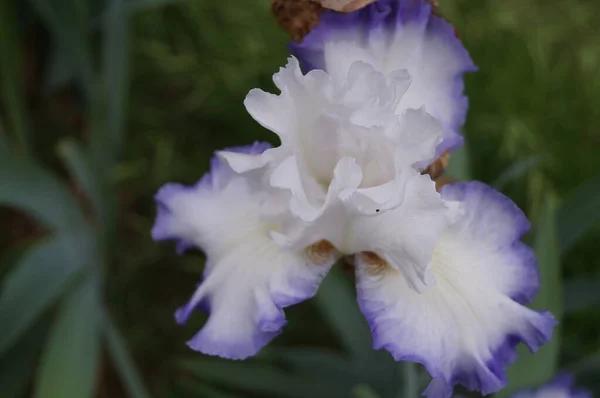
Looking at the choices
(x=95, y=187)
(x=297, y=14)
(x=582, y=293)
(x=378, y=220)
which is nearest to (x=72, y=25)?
(x=95, y=187)

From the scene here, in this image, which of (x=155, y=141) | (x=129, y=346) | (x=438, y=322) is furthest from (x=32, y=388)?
(x=438, y=322)

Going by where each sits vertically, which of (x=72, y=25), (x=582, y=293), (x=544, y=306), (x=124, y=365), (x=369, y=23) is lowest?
(x=124, y=365)

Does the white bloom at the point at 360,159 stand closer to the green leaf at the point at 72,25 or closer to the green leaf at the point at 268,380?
the green leaf at the point at 268,380

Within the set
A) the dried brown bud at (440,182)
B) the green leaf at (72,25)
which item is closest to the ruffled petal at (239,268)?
the dried brown bud at (440,182)

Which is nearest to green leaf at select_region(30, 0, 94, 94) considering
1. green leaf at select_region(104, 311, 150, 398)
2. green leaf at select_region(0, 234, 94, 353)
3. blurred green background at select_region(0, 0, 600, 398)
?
blurred green background at select_region(0, 0, 600, 398)

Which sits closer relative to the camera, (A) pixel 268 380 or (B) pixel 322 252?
(B) pixel 322 252

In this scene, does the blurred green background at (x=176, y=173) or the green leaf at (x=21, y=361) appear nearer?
the blurred green background at (x=176, y=173)

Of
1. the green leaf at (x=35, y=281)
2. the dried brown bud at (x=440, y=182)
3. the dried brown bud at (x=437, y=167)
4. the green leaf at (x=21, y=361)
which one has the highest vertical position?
the dried brown bud at (x=437, y=167)

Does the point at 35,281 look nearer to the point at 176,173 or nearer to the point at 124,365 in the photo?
the point at 124,365
